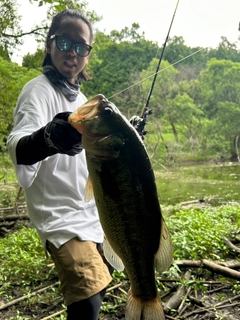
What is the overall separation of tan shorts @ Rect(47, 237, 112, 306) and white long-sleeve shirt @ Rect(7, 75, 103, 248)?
0.16 ft

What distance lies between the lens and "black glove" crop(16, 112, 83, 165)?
141 centimetres

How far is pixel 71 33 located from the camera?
2.28 meters

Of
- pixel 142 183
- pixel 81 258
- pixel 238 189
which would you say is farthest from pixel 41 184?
pixel 238 189

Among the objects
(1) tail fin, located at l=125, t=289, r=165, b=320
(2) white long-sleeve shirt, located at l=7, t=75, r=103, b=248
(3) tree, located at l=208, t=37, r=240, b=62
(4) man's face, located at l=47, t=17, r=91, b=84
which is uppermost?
(3) tree, located at l=208, t=37, r=240, b=62

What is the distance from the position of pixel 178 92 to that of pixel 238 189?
92.2 ft

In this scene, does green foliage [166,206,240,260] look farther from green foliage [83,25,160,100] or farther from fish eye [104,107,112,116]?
green foliage [83,25,160,100]

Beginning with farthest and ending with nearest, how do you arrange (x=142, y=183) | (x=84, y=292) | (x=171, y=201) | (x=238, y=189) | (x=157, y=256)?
(x=238, y=189)
(x=171, y=201)
(x=84, y=292)
(x=157, y=256)
(x=142, y=183)

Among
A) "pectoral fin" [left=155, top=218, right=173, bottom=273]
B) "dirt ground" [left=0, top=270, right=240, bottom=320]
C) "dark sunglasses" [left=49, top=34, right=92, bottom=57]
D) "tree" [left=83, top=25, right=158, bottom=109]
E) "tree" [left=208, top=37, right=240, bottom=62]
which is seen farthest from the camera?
"tree" [left=208, top=37, right=240, bottom=62]

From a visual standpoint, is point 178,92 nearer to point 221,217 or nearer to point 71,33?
point 221,217

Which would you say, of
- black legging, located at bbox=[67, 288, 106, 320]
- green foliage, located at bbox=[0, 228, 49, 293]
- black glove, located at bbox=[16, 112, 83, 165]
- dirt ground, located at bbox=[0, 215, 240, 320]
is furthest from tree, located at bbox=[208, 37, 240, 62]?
black glove, located at bbox=[16, 112, 83, 165]

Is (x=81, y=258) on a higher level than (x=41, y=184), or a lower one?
lower

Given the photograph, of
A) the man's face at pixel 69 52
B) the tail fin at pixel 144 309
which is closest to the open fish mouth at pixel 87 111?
the tail fin at pixel 144 309

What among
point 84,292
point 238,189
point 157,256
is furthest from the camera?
point 238,189

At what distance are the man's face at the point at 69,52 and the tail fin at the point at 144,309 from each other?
147 centimetres
